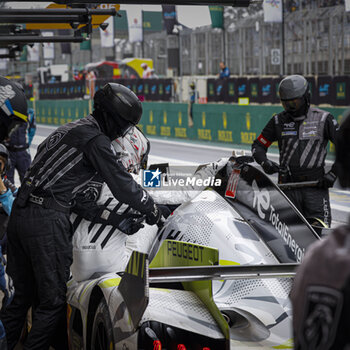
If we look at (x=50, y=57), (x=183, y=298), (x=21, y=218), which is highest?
(x=50, y=57)

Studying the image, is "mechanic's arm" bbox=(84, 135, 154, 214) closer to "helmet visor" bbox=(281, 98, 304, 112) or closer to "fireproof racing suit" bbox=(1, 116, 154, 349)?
"fireproof racing suit" bbox=(1, 116, 154, 349)

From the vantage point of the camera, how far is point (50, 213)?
14.4 feet

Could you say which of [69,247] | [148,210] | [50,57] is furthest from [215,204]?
[50,57]

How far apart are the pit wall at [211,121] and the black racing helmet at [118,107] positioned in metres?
13.5

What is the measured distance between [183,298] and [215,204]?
1025mm

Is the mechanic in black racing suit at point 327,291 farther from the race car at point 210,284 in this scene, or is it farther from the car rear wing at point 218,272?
the car rear wing at point 218,272

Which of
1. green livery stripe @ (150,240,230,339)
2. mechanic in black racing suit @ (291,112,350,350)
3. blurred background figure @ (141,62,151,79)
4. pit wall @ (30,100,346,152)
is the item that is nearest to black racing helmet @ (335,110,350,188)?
mechanic in black racing suit @ (291,112,350,350)

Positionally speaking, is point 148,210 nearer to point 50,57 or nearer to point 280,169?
point 280,169

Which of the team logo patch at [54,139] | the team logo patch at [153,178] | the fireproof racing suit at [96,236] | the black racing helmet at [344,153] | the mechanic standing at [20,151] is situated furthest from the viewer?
the mechanic standing at [20,151]

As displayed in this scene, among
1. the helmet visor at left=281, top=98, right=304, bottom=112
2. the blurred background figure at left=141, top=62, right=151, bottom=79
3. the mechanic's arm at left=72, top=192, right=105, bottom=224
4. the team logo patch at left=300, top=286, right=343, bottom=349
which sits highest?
the blurred background figure at left=141, top=62, right=151, bottom=79

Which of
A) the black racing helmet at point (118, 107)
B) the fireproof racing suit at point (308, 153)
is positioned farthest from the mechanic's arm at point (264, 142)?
the black racing helmet at point (118, 107)

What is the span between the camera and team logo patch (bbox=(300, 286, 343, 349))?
1585 mm

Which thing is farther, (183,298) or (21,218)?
(21,218)

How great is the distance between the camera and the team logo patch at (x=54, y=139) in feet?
14.5
